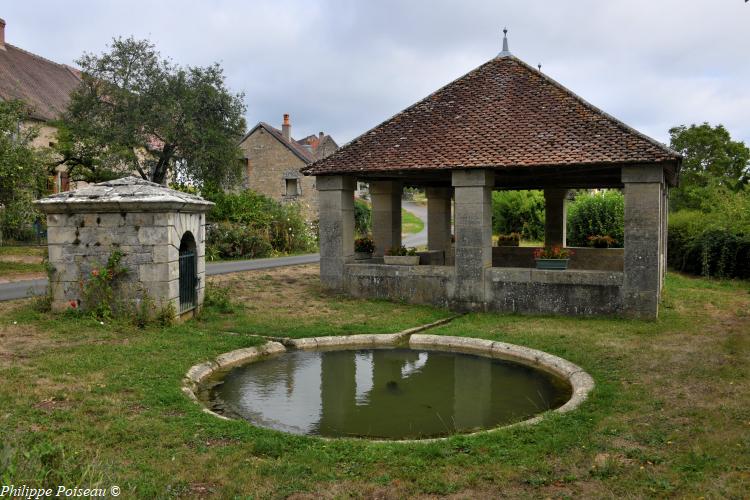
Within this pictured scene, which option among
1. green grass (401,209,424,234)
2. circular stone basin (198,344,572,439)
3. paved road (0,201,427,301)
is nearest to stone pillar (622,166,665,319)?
circular stone basin (198,344,572,439)

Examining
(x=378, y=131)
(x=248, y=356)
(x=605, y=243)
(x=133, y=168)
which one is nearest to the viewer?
(x=248, y=356)

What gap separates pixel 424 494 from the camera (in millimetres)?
4410

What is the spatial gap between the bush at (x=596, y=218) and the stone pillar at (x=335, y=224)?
17455 mm

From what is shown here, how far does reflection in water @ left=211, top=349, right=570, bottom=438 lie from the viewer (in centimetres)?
642

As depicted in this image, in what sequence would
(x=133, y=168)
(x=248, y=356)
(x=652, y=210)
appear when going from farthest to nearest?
1. (x=133, y=168)
2. (x=652, y=210)
3. (x=248, y=356)

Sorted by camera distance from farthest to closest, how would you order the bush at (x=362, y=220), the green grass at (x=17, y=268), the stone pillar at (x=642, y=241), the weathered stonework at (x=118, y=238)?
the bush at (x=362, y=220)
the green grass at (x=17, y=268)
the stone pillar at (x=642, y=241)
the weathered stonework at (x=118, y=238)

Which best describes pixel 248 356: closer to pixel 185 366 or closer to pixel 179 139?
pixel 185 366

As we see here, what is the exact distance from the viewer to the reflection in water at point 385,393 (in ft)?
21.1

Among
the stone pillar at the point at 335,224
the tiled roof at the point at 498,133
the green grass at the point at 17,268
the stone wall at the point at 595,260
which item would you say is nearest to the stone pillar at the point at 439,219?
the stone wall at the point at 595,260

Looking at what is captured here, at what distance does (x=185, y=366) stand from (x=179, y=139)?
20034mm

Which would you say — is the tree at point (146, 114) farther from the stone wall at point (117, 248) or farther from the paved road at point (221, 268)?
the stone wall at point (117, 248)

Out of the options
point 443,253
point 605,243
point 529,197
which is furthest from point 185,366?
point 529,197

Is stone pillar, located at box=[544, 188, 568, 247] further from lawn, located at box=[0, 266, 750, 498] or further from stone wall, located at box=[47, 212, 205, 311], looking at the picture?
stone wall, located at box=[47, 212, 205, 311]

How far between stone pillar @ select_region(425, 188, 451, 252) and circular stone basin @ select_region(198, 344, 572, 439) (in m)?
9.14
